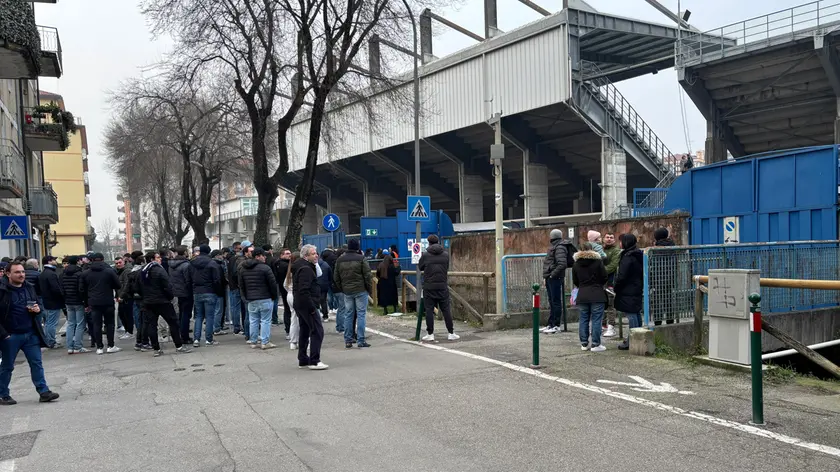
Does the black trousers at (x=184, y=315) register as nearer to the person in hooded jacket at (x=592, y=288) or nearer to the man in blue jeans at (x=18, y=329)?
the man in blue jeans at (x=18, y=329)

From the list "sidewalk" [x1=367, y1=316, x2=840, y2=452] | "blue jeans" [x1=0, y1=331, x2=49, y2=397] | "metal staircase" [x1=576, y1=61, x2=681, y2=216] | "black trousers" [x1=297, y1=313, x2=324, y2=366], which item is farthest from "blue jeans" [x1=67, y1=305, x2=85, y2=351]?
"metal staircase" [x1=576, y1=61, x2=681, y2=216]

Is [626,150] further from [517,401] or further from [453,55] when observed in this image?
[517,401]

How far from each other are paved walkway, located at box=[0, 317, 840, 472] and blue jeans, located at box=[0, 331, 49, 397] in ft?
1.04

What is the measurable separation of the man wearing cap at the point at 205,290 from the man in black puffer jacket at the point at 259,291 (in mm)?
1097

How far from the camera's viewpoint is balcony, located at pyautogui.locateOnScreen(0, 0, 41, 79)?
15.2 metres

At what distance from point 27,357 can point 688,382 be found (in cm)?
770

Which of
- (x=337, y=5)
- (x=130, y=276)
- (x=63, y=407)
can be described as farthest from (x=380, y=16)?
(x=63, y=407)

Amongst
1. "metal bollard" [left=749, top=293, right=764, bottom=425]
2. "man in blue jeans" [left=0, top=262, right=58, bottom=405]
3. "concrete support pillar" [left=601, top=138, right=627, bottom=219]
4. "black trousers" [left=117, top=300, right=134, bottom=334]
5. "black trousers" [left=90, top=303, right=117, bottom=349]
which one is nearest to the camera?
"metal bollard" [left=749, top=293, right=764, bottom=425]

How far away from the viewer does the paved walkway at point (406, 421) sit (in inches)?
187

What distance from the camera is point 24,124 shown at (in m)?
24.5

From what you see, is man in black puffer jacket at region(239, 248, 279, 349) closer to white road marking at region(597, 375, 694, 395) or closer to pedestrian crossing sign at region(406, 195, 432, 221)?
pedestrian crossing sign at region(406, 195, 432, 221)

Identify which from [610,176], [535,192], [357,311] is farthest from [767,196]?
[535,192]

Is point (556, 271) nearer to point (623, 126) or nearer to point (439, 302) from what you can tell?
point (439, 302)

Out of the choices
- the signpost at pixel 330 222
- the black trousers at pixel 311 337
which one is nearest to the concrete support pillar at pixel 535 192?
the signpost at pixel 330 222
